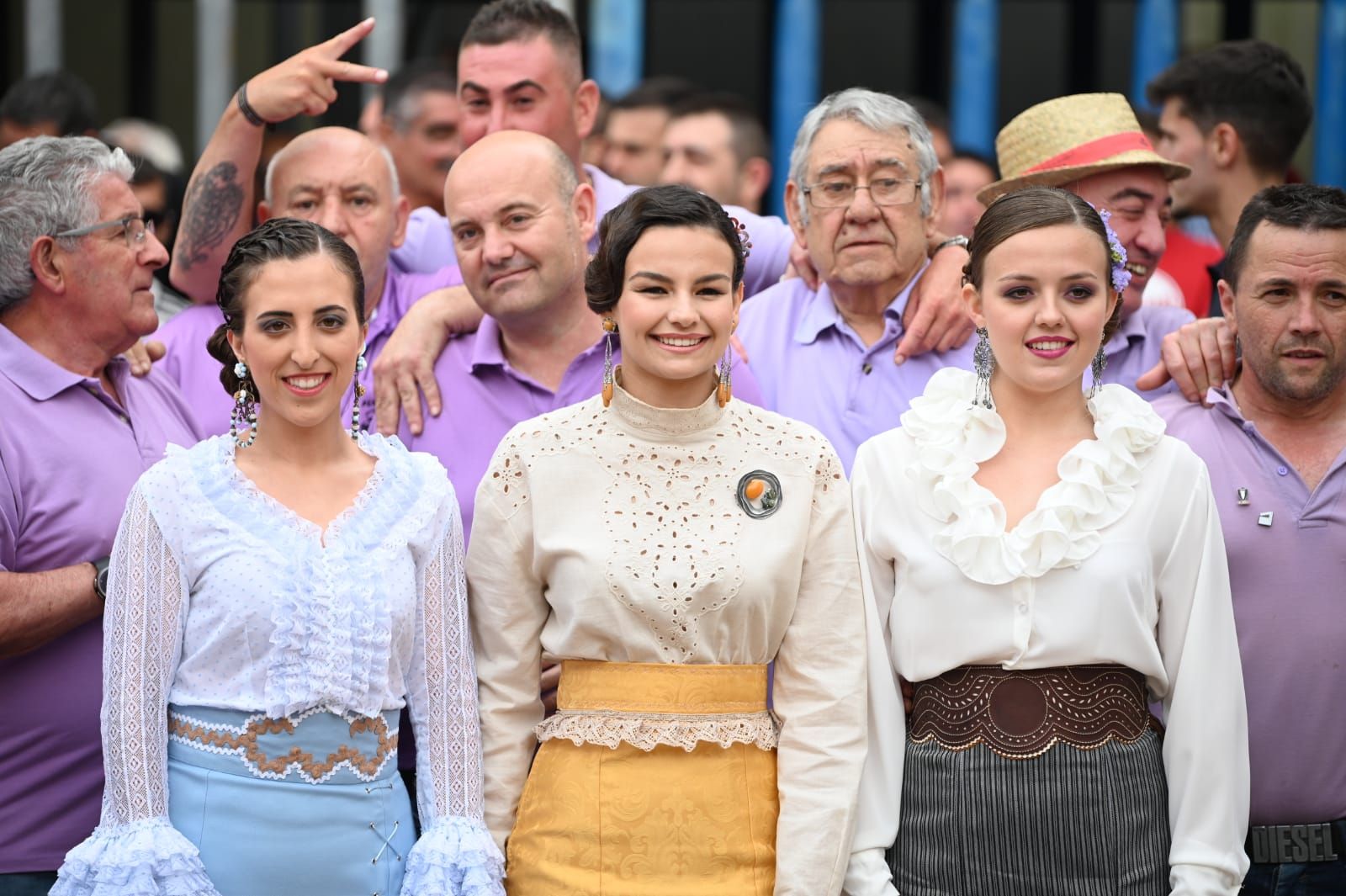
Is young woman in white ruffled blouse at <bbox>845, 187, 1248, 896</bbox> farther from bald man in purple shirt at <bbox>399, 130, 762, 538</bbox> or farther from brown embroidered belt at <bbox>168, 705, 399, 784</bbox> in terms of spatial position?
brown embroidered belt at <bbox>168, 705, 399, 784</bbox>

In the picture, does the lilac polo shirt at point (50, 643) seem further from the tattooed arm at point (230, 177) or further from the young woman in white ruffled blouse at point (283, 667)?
the tattooed arm at point (230, 177)

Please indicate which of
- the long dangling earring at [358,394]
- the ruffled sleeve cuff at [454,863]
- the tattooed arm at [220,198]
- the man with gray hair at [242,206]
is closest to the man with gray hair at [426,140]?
the man with gray hair at [242,206]

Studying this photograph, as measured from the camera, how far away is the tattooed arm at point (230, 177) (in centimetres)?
411

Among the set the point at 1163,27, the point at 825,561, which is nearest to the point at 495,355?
the point at 825,561

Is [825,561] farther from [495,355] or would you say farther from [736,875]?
[495,355]

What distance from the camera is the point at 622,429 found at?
325cm

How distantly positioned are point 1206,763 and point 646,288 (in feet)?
4.45

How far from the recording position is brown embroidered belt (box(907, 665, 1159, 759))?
3.10 m

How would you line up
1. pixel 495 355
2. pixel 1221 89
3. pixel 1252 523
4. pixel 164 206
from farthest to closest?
pixel 164 206
pixel 1221 89
pixel 495 355
pixel 1252 523

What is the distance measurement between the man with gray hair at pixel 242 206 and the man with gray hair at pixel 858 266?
41.7 inches

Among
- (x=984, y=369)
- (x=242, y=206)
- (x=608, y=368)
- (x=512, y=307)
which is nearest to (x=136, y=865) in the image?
(x=608, y=368)

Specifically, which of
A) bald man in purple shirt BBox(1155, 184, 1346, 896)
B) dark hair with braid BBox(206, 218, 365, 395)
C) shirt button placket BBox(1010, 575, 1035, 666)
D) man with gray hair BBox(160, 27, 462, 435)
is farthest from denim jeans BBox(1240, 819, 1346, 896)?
man with gray hair BBox(160, 27, 462, 435)

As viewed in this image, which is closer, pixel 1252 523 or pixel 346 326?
pixel 346 326

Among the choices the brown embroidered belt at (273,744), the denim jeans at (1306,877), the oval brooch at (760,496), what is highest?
the oval brooch at (760,496)
